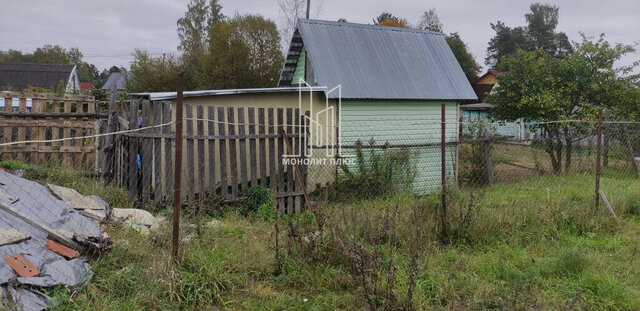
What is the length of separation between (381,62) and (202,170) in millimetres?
5759

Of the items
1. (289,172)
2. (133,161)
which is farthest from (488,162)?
(133,161)

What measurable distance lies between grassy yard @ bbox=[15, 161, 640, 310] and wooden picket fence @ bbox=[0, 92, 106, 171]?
4.61 metres

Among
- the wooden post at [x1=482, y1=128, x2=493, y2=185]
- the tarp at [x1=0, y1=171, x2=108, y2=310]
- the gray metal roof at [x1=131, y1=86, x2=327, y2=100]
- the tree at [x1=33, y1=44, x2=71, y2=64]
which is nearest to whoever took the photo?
the tarp at [x1=0, y1=171, x2=108, y2=310]

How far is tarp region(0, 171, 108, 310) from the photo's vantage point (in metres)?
3.11

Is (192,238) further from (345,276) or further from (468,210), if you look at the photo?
(468,210)

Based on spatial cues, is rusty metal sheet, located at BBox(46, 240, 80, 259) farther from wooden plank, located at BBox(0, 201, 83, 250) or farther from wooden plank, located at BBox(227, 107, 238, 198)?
wooden plank, located at BBox(227, 107, 238, 198)

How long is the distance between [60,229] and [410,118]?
7.78 metres

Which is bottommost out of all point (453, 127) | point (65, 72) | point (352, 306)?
point (352, 306)

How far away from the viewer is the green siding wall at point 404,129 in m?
9.41

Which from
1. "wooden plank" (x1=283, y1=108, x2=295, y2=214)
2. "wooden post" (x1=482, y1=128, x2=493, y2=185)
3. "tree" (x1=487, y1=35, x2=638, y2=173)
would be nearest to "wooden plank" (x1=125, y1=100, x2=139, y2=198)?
"wooden plank" (x1=283, y1=108, x2=295, y2=214)

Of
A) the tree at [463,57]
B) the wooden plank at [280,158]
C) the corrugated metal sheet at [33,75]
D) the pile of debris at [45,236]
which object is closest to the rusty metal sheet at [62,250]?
the pile of debris at [45,236]

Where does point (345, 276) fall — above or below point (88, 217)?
below

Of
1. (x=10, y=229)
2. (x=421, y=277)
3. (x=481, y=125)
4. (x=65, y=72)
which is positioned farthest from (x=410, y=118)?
(x=65, y=72)

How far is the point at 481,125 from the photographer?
1131 centimetres
